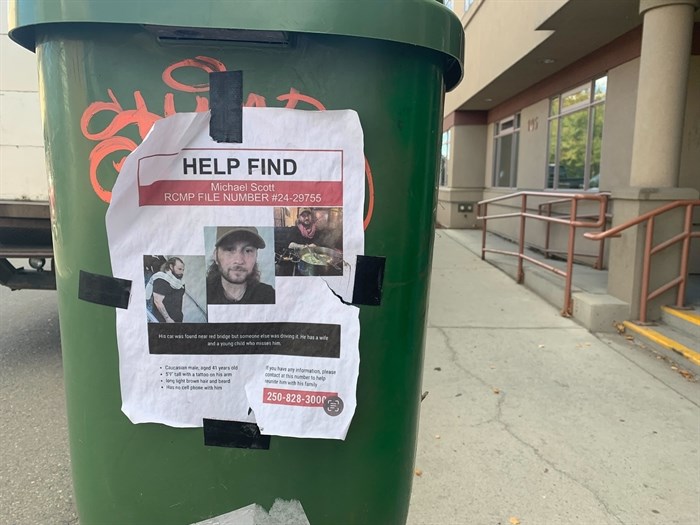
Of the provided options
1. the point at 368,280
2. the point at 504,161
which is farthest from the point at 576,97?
the point at 368,280

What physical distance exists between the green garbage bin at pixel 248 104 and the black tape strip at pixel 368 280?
2 cm

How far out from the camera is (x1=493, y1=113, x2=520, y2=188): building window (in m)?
13.1

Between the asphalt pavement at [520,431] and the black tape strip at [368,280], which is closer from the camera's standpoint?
the black tape strip at [368,280]

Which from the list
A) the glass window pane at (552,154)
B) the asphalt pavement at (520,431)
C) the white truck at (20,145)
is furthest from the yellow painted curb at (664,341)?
the glass window pane at (552,154)

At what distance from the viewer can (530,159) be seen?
1175 cm

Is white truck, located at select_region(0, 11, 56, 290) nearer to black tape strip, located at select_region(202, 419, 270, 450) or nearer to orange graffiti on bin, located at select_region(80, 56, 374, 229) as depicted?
orange graffiti on bin, located at select_region(80, 56, 374, 229)

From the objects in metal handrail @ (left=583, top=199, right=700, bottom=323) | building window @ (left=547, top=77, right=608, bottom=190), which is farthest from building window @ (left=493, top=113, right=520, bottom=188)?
metal handrail @ (left=583, top=199, right=700, bottom=323)

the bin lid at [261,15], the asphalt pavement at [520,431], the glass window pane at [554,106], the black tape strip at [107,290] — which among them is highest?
the glass window pane at [554,106]

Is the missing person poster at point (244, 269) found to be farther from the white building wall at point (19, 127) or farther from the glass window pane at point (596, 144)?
the glass window pane at point (596, 144)

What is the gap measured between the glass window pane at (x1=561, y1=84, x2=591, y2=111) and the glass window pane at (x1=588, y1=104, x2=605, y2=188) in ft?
1.31

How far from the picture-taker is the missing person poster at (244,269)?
129 cm

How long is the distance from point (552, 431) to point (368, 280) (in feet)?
8.60

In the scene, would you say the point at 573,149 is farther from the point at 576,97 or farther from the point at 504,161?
the point at 504,161

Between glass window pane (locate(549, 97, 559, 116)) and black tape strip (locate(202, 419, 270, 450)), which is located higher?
glass window pane (locate(549, 97, 559, 116))
